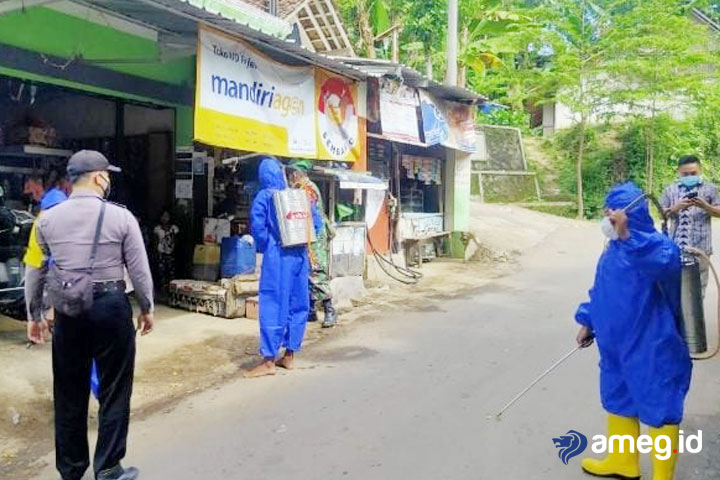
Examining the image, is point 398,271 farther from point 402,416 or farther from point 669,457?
point 669,457

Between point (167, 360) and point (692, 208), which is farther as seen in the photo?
point (167, 360)

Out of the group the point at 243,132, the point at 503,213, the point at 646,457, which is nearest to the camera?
the point at 646,457

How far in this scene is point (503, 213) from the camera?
20828 mm

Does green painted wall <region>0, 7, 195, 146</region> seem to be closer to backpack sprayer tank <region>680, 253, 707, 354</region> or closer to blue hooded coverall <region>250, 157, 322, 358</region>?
blue hooded coverall <region>250, 157, 322, 358</region>

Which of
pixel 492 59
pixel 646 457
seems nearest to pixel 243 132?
pixel 646 457

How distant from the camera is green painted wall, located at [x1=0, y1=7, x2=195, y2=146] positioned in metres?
7.05

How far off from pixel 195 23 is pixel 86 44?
69.0 inches

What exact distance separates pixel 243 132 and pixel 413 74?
4.19 meters

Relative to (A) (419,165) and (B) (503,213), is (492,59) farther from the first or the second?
(A) (419,165)

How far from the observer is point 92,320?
3.55 meters

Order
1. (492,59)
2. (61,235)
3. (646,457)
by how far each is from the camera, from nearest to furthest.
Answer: (61,235) → (646,457) → (492,59)

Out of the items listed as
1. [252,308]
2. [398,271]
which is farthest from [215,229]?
[398,271]

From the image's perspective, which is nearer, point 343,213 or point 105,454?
point 105,454

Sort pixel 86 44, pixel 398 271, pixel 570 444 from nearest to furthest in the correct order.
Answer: pixel 570 444, pixel 86 44, pixel 398 271
